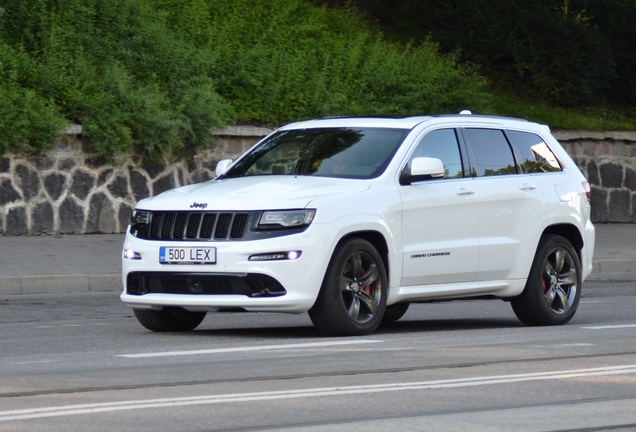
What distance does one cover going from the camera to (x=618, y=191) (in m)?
26.8

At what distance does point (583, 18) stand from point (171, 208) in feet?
66.9

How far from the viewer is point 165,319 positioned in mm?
11141

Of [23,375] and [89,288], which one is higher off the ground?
[23,375]

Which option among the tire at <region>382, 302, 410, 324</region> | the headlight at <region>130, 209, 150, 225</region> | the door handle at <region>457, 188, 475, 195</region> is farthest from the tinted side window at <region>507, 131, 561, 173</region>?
the headlight at <region>130, 209, 150, 225</region>

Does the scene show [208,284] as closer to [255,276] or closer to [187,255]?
[187,255]

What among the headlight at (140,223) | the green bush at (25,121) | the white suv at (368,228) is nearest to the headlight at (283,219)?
the white suv at (368,228)

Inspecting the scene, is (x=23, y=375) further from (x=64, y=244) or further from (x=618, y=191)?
(x=618, y=191)

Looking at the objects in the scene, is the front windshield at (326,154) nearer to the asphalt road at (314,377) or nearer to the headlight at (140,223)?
the headlight at (140,223)

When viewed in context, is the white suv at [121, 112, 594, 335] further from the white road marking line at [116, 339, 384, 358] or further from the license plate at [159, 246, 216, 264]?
the white road marking line at [116, 339, 384, 358]

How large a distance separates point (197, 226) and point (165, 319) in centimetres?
116

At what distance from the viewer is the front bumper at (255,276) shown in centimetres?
1005

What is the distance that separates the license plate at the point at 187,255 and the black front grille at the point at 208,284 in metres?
0.09

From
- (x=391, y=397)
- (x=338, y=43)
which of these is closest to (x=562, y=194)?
(x=391, y=397)

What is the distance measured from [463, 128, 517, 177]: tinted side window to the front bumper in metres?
2.03
